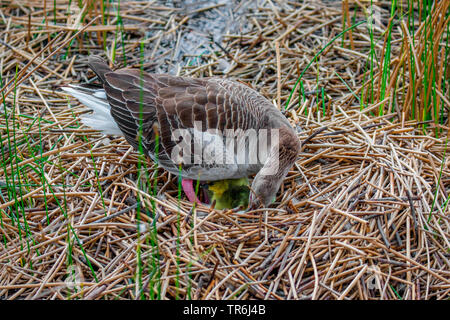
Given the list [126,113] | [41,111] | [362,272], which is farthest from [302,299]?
[41,111]

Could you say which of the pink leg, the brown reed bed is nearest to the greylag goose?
the pink leg

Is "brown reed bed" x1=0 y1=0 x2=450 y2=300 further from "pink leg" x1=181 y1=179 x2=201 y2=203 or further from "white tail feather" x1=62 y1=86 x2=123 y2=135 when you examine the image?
"white tail feather" x1=62 y1=86 x2=123 y2=135

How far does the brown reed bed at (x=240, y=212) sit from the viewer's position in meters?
3.68

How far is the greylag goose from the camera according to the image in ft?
14.2

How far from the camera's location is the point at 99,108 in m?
4.82

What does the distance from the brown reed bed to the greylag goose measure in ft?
0.98

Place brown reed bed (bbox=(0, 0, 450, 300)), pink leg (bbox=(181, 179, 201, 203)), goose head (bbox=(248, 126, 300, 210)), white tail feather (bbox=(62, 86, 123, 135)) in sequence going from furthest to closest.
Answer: white tail feather (bbox=(62, 86, 123, 135)) → pink leg (bbox=(181, 179, 201, 203)) → goose head (bbox=(248, 126, 300, 210)) → brown reed bed (bbox=(0, 0, 450, 300))

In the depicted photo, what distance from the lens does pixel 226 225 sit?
4.16 m

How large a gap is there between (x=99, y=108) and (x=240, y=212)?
173cm

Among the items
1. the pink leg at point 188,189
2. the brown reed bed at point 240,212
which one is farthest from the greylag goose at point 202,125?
the brown reed bed at point 240,212

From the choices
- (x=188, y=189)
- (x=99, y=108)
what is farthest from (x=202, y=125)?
(x=99, y=108)

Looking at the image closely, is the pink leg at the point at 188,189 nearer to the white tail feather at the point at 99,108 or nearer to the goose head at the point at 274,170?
the goose head at the point at 274,170

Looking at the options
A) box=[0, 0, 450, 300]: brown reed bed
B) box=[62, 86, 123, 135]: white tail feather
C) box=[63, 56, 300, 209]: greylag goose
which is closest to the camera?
box=[0, 0, 450, 300]: brown reed bed
